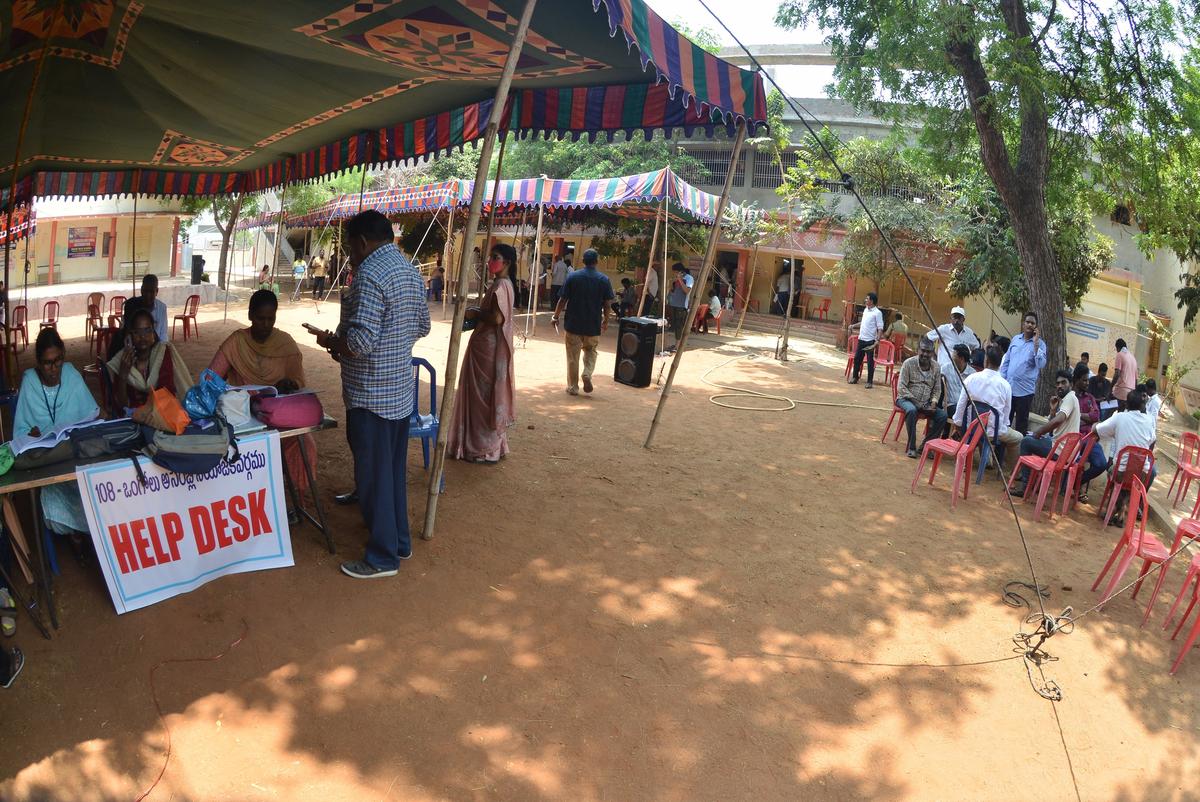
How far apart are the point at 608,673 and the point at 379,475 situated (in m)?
1.47

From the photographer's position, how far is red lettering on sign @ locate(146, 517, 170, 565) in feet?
11.7

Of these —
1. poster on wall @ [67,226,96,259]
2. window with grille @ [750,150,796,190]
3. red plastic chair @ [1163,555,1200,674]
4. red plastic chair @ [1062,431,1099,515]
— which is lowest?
red plastic chair @ [1163,555,1200,674]

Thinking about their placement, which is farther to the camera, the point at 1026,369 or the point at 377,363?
the point at 1026,369

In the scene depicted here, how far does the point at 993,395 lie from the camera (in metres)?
7.22

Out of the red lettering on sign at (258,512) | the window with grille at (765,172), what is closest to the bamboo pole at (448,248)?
the window with grille at (765,172)

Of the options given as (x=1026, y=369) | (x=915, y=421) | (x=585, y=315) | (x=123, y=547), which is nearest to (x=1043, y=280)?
(x=1026, y=369)

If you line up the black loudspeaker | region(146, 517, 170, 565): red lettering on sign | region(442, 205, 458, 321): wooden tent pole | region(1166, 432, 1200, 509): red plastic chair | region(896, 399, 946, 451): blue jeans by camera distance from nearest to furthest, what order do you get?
1. region(146, 517, 170, 565): red lettering on sign
2. region(1166, 432, 1200, 509): red plastic chair
3. region(896, 399, 946, 451): blue jeans
4. the black loudspeaker
5. region(442, 205, 458, 321): wooden tent pole

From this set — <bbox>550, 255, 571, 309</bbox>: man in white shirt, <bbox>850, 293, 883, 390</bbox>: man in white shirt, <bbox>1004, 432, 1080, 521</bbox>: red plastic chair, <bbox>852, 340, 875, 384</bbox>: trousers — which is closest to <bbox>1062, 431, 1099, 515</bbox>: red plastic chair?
<bbox>1004, 432, 1080, 521</bbox>: red plastic chair

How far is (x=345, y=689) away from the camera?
3.26m

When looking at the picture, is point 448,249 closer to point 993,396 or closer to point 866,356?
point 866,356

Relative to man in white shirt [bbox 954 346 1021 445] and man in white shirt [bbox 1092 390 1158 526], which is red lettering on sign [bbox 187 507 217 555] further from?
man in white shirt [bbox 1092 390 1158 526]

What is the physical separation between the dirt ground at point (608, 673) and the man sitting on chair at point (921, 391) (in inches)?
89.8

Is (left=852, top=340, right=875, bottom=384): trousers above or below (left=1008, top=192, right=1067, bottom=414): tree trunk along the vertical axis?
below

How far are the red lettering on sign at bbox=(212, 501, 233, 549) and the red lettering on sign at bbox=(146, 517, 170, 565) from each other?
240mm
